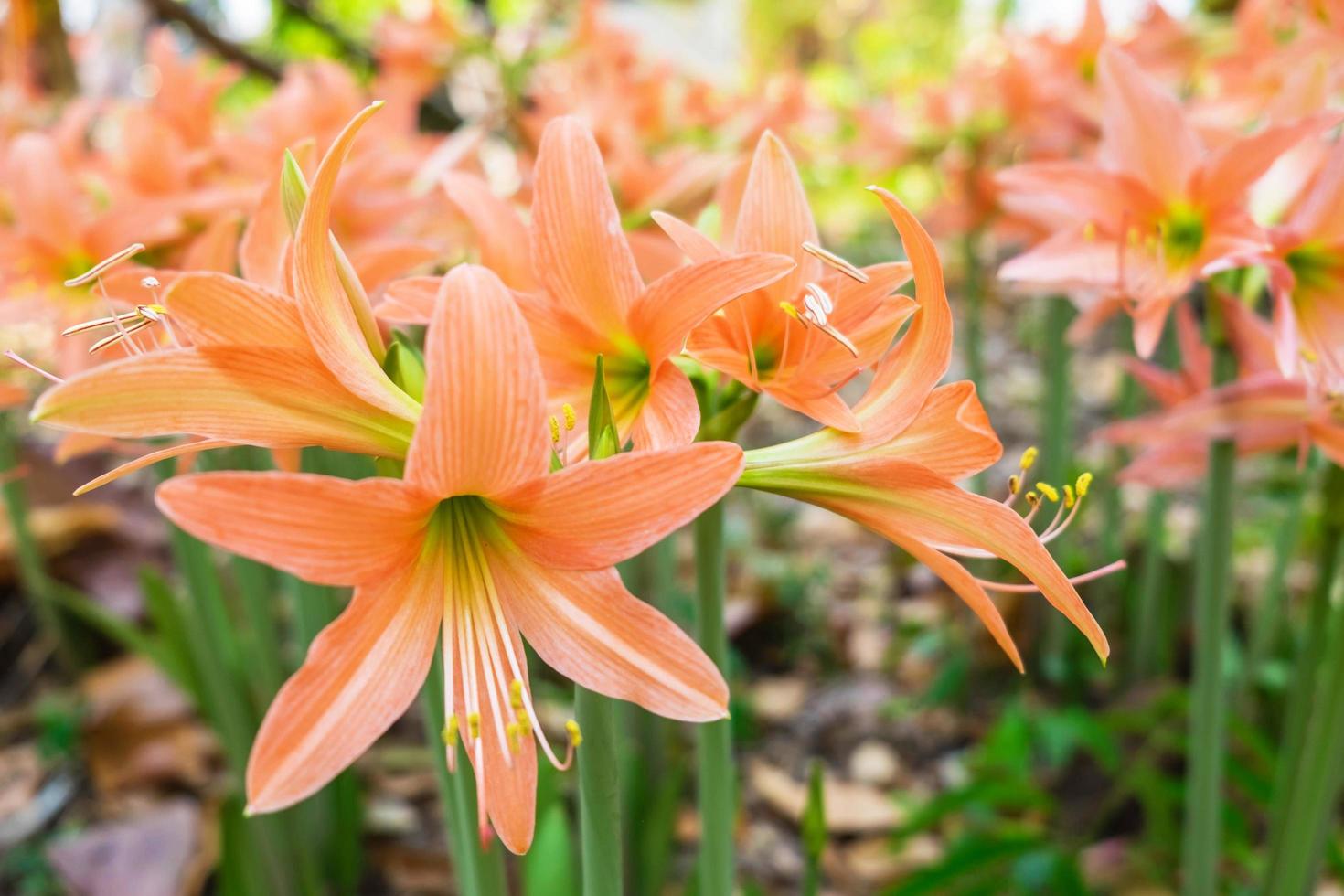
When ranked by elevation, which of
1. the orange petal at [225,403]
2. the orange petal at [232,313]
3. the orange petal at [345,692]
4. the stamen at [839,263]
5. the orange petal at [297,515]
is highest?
the stamen at [839,263]

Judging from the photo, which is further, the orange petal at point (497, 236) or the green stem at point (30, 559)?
the green stem at point (30, 559)

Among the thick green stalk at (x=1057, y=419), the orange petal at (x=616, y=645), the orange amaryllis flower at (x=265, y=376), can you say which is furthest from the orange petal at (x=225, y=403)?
the thick green stalk at (x=1057, y=419)

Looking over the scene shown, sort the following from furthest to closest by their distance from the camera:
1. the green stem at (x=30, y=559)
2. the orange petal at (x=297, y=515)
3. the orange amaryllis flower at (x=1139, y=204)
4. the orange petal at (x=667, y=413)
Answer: the green stem at (x=30, y=559), the orange amaryllis flower at (x=1139, y=204), the orange petal at (x=667, y=413), the orange petal at (x=297, y=515)

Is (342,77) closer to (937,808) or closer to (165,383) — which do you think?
(165,383)

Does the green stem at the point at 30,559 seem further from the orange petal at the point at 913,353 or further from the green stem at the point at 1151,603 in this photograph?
the green stem at the point at 1151,603

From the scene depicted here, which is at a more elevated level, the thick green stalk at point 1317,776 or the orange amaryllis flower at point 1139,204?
the orange amaryllis flower at point 1139,204

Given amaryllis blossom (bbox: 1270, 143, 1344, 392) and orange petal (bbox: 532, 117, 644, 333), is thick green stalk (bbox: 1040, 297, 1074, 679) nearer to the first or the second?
amaryllis blossom (bbox: 1270, 143, 1344, 392)

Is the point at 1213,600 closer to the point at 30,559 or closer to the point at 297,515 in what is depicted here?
the point at 297,515

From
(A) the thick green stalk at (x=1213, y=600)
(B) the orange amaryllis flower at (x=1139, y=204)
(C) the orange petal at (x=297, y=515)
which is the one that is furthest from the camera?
(A) the thick green stalk at (x=1213, y=600)
